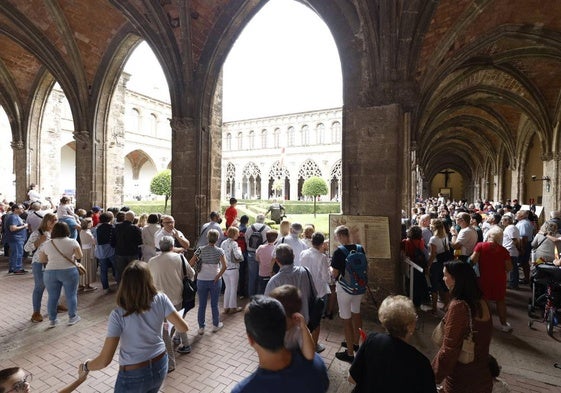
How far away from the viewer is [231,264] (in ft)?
16.0

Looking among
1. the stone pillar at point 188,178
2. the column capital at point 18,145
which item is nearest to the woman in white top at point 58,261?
the stone pillar at point 188,178

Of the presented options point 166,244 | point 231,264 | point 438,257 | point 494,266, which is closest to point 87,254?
point 231,264

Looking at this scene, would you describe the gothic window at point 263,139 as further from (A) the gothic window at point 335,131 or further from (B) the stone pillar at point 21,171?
(B) the stone pillar at point 21,171

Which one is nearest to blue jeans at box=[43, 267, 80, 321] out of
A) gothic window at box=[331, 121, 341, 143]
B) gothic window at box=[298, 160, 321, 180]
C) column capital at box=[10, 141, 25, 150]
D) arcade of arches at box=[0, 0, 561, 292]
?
arcade of arches at box=[0, 0, 561, 292]

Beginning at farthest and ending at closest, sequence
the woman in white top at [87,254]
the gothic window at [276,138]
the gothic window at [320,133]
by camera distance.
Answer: the gothic window at [276,138] → the gothic window at [320,133] → the woman in white top at [87,254]

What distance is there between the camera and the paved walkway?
3.24 m

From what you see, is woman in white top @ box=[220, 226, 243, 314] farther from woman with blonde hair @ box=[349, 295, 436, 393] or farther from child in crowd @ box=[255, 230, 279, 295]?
woman with blonde hair @ box=[349, 295, 436, 393]

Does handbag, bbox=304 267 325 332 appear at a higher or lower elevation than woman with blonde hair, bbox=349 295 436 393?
lower

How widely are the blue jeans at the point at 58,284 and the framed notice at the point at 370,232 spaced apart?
4033 millimetres

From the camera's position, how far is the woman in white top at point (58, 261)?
166 inches

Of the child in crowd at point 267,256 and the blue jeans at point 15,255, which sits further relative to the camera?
the blue jeans at point 15,255

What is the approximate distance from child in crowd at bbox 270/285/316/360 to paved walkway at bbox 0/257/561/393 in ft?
6.21

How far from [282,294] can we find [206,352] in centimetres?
264

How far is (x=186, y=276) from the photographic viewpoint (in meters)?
3.65
